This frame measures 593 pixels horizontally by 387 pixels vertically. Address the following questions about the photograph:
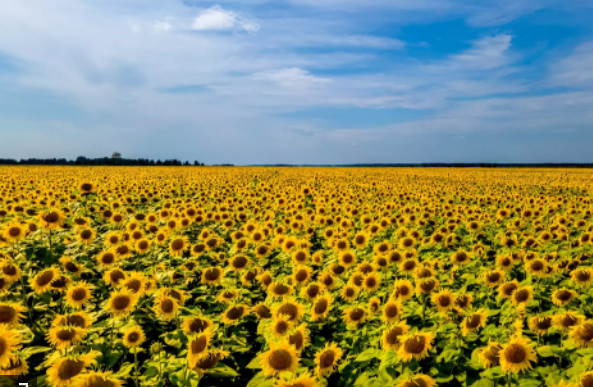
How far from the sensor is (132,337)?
12.8 feet

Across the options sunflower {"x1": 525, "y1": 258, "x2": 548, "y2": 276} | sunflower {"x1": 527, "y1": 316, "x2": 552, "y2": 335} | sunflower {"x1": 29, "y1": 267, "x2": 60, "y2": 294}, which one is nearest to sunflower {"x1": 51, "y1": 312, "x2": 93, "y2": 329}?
sunflower {"x1": 29, "y1": 267, "x2": 60, "y2": 294}

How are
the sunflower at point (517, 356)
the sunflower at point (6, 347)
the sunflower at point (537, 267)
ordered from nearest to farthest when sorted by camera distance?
Result: the sunflower at point (6, 347) → the sunflower at point (517, 356) → the sunflower at point (537, 267)

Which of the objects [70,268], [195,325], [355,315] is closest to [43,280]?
[70,268]

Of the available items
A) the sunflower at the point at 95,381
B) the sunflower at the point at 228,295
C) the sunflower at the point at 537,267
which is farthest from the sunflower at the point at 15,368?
the sunflower at the point at 537,267

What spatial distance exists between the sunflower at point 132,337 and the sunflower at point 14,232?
4.16 metres

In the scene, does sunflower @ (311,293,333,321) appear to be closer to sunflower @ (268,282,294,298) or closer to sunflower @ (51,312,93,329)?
A: sunflower @ (268,282,294,298)

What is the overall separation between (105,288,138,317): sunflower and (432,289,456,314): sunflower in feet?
12.5

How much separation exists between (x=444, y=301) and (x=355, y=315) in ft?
3.83

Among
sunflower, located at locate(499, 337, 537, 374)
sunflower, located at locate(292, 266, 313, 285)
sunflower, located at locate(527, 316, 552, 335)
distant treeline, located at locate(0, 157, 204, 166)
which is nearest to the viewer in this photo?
sunflower, located at locate(499, 337, 537, 374)

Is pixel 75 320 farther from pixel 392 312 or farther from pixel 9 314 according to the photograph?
pixel 392 312

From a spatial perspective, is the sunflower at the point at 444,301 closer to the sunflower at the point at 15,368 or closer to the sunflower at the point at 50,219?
the sunflower at the point at 15,368

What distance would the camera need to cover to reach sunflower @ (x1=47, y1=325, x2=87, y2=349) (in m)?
3.47

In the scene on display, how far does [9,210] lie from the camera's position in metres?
10.6

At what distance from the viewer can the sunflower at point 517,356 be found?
122 inches
